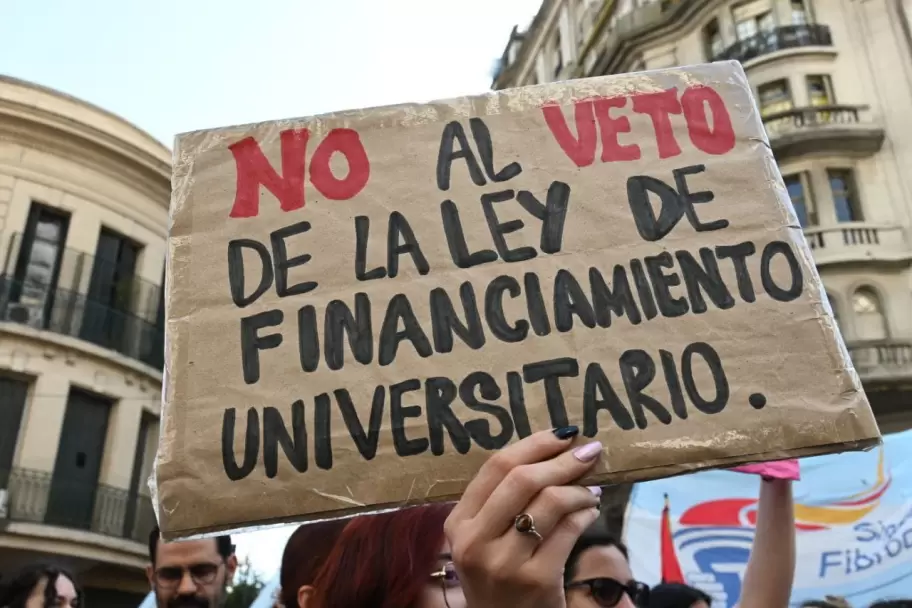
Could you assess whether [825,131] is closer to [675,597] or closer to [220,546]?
[675,597]

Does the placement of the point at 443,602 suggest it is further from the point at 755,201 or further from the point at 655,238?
the point at 755,201

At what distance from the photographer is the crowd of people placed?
1118 millimetres

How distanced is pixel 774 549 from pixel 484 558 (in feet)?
4.58

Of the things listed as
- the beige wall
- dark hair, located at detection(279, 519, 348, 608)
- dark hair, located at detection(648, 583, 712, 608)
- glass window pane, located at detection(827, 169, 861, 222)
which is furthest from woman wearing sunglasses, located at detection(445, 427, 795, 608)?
glass window pane, located at detection(827, 169, 861, 222)

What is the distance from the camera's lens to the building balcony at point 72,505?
12.2 m

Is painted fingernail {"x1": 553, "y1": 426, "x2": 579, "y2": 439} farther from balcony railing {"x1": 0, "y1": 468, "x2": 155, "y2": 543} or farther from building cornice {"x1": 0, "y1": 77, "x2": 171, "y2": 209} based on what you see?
building cornice {"x1": 0, "y1": 77, "x2": 171, "y2": 209}

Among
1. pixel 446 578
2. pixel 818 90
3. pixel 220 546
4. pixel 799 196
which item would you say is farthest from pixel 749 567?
pixel 818 90

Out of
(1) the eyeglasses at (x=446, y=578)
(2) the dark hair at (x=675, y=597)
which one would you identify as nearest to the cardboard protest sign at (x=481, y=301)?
(1) the eyeglasses at (x=446, y=578)

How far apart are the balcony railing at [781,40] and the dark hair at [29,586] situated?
1811 cm

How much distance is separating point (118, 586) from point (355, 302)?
1424cm

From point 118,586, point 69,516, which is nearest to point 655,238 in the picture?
point 69,516

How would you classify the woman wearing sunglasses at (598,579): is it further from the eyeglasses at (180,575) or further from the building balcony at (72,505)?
the building balcony at (72,505)

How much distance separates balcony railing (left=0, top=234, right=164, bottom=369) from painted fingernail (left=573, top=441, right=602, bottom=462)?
14075 millimetres

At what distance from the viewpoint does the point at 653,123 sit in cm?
172
